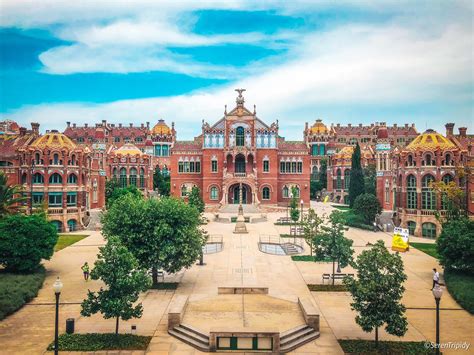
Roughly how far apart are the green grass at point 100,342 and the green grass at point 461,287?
17.0 m

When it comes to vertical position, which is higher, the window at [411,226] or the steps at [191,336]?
the window at [411,226]

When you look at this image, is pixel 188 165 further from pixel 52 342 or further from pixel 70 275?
pixel 52 342

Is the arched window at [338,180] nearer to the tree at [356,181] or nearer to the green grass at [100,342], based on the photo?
the tree at [356,181]

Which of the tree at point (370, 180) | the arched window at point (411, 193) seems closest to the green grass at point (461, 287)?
the arched window at point (411, 193)

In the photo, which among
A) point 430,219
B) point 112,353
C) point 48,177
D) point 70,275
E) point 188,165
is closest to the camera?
point 112,353

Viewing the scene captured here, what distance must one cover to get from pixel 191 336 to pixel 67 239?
99.6ft

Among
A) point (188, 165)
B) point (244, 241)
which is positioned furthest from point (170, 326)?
point (188, 165)

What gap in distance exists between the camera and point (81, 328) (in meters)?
19.1

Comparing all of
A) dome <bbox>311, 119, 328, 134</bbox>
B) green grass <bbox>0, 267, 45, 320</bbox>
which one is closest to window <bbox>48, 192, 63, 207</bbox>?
green grass <bbox>0, 267, 45, 320</bbox>

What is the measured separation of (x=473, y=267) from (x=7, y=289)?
2773cm

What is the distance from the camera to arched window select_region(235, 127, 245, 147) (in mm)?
72125

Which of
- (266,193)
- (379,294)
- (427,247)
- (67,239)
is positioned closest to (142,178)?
(266,193)

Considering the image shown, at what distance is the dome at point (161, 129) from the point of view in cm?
11688

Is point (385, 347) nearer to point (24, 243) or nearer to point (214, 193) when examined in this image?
point (24, 243)
